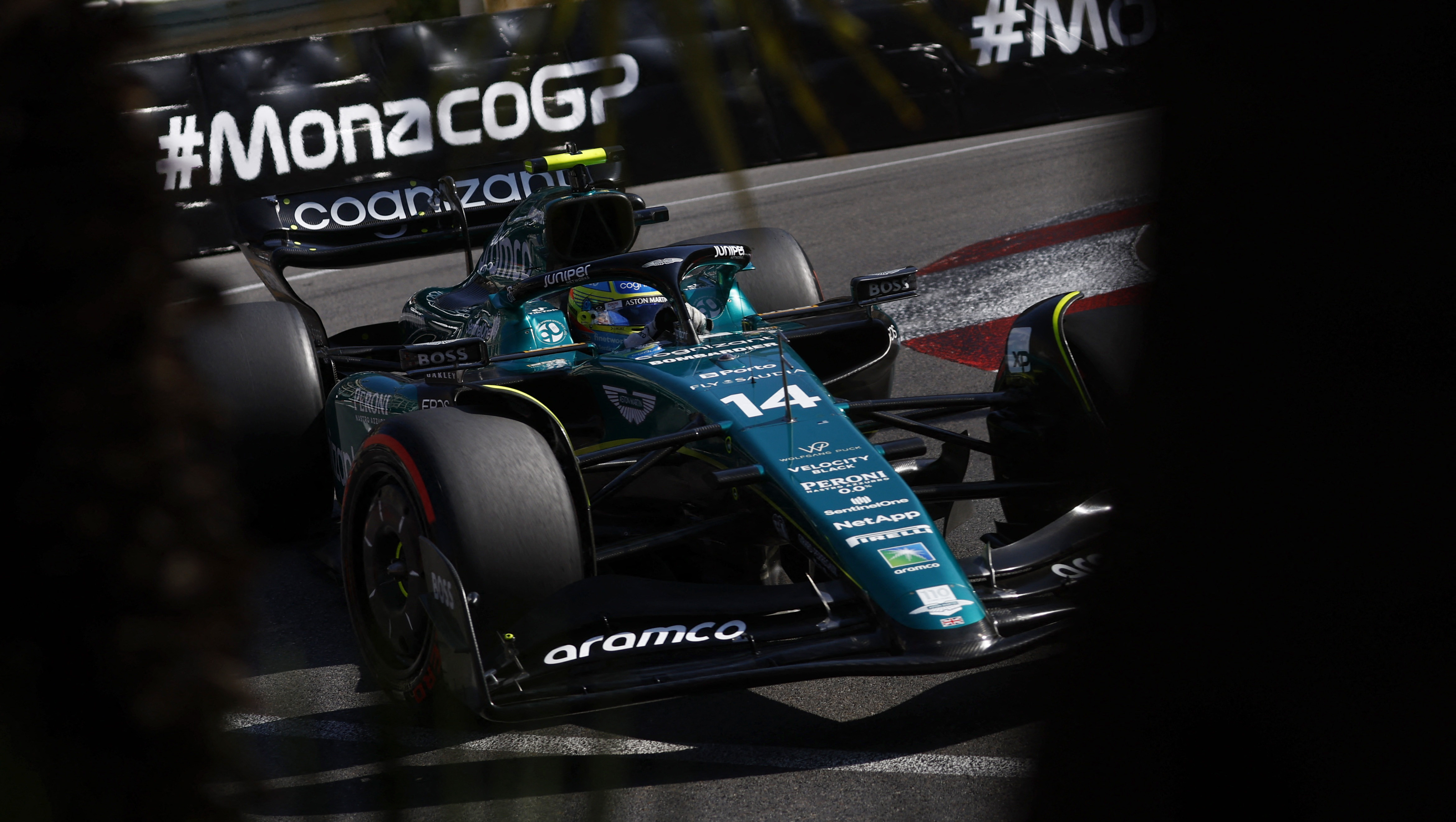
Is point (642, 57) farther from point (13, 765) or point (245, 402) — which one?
point (245, 402)

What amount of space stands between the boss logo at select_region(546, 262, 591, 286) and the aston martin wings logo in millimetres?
341

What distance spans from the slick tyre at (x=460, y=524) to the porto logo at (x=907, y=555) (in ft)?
2.42

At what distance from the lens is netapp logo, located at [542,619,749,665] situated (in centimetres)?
283

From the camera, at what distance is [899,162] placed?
11.8 metres

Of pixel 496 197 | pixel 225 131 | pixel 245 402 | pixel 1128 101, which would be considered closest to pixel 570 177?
pixel 496 197

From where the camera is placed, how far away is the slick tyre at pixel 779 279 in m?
5.34

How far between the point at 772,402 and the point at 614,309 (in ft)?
3.33

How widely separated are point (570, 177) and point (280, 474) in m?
1.60

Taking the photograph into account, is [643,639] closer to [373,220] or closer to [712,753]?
[712,753]

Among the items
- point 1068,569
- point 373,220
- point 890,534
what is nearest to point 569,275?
point 890,534

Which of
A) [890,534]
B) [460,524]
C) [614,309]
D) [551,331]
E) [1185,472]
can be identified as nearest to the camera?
[1185,472]

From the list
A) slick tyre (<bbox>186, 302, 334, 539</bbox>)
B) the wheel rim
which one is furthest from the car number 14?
slick tyre (<bbox>186, 302, 334, 539</bbox>)

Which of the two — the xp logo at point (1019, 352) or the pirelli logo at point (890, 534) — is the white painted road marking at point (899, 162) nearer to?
the xp logo at point (1019, 352)

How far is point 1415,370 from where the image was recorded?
24.4 inches
